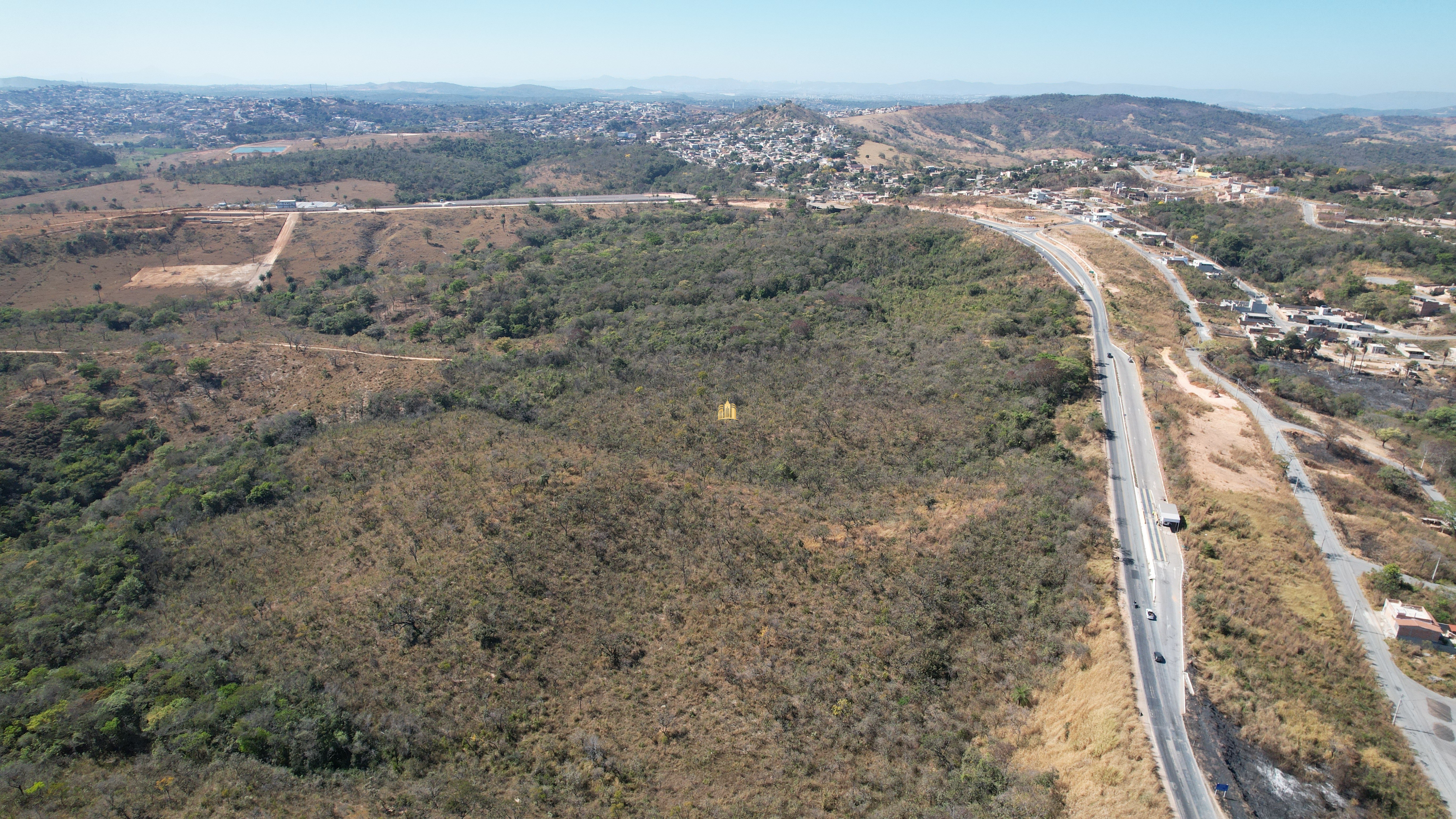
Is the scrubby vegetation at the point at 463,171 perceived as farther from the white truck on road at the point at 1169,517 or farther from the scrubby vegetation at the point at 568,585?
the white truck on road at the point at 1169,517

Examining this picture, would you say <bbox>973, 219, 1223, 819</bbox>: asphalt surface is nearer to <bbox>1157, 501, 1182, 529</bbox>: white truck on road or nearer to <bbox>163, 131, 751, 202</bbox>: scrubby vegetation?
Answer: <bbox>1157, 501, 1182, 529</bbox>: white truck on road

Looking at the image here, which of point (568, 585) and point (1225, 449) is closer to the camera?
point (568, 585)

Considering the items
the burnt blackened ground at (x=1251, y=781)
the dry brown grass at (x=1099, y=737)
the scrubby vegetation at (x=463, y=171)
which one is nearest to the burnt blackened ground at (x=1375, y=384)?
the dry brown grass at (x=1099, y=737)

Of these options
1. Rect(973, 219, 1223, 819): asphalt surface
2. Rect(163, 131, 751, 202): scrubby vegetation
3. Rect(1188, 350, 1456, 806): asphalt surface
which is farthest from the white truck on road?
Rect(163, 131, 751, 202): scrubby vegetation

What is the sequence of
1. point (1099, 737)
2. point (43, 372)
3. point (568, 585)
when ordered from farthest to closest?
point (43, 372) → point (568, 585) → point (1099, 737)

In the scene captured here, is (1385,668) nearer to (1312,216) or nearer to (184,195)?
(1312,216)

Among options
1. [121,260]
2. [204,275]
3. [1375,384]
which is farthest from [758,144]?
[1375,384]
